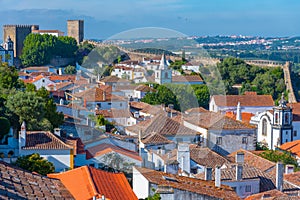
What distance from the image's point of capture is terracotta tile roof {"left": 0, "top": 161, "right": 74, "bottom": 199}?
7938 millimetres

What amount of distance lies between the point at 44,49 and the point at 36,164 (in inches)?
1208

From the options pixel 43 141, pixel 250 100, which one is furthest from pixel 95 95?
pixel 250 100

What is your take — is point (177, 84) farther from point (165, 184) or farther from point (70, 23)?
point (70, 23)

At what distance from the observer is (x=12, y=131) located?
15.1 meters

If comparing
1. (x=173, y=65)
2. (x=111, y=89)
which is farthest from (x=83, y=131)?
(x=173, y=65)

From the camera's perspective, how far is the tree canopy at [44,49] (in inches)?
1636

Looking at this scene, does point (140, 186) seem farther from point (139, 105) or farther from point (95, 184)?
point (139, 105)

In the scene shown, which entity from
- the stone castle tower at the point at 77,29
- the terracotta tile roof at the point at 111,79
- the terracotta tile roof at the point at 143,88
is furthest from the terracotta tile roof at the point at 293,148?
the stone castle tower at the point at 77,29

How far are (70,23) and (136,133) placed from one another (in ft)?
128

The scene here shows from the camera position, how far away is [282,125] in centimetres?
2364

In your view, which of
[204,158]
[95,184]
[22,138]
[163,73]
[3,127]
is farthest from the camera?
[163,73]

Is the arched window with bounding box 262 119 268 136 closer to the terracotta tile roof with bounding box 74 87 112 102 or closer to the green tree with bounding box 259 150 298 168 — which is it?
the green tree with bounding box 259 150 298 168

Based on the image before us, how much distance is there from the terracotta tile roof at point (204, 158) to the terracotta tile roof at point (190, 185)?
2637 millimetres

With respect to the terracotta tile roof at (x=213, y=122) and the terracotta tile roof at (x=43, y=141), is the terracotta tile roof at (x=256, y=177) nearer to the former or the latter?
the terracotta tile roof at (x=213, y=122)
